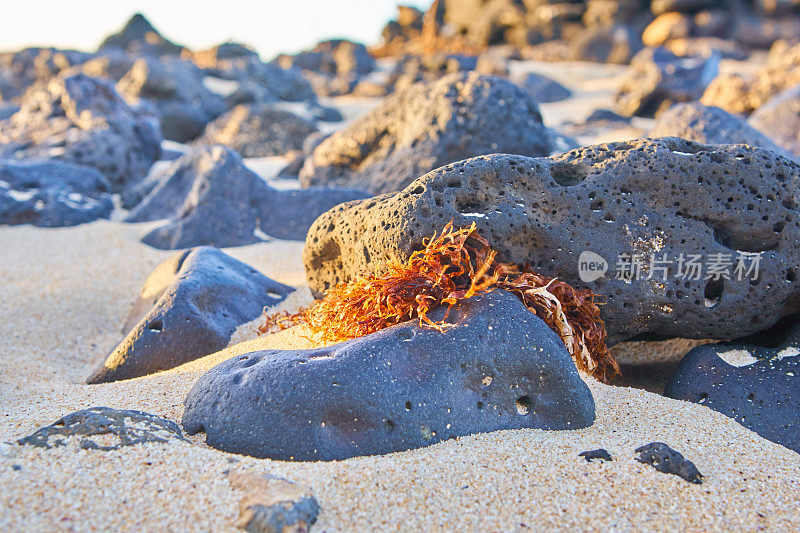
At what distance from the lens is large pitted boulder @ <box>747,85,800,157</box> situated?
822 cm

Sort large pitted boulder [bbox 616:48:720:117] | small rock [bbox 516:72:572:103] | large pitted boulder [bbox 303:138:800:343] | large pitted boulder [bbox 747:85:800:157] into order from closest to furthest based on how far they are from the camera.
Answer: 1. large pitted boulder [bbox 303:138:800:343]
2. large pitted boulder [bbox 747:85:800:157]
3. large pitted boulder [bbox 616:48:720:117]
4. small rock [bbox 516:72:572:103]

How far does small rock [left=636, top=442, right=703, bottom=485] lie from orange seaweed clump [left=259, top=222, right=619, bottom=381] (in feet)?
2.18

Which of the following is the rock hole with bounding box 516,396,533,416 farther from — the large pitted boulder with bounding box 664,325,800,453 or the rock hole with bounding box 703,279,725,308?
the rock hole with bounding box 703,279,725,308

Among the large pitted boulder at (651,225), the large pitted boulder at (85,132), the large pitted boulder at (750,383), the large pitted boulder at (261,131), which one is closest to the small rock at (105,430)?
the large pitted boulder at (651,225)

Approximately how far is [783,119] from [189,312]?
28.7 ft

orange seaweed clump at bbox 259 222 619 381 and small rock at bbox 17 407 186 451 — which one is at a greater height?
orange seaweed clump at bbox 259 222 619 381

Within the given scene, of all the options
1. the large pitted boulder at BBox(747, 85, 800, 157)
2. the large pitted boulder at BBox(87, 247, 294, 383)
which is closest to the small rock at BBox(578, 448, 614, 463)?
the large pitted boulder at BBox(87, 247, 294, 383)

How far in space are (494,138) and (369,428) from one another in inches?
151

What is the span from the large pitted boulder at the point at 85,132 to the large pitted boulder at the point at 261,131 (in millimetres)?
1836

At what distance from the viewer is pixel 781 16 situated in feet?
68.9

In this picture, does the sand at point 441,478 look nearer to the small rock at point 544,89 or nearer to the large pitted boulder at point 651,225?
the large pitted boulder at point 651,225

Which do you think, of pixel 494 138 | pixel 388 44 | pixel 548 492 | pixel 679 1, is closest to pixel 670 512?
pixel 548 492

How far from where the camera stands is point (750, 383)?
284 cm

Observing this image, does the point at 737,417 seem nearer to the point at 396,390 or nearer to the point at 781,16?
the point at 396,390
